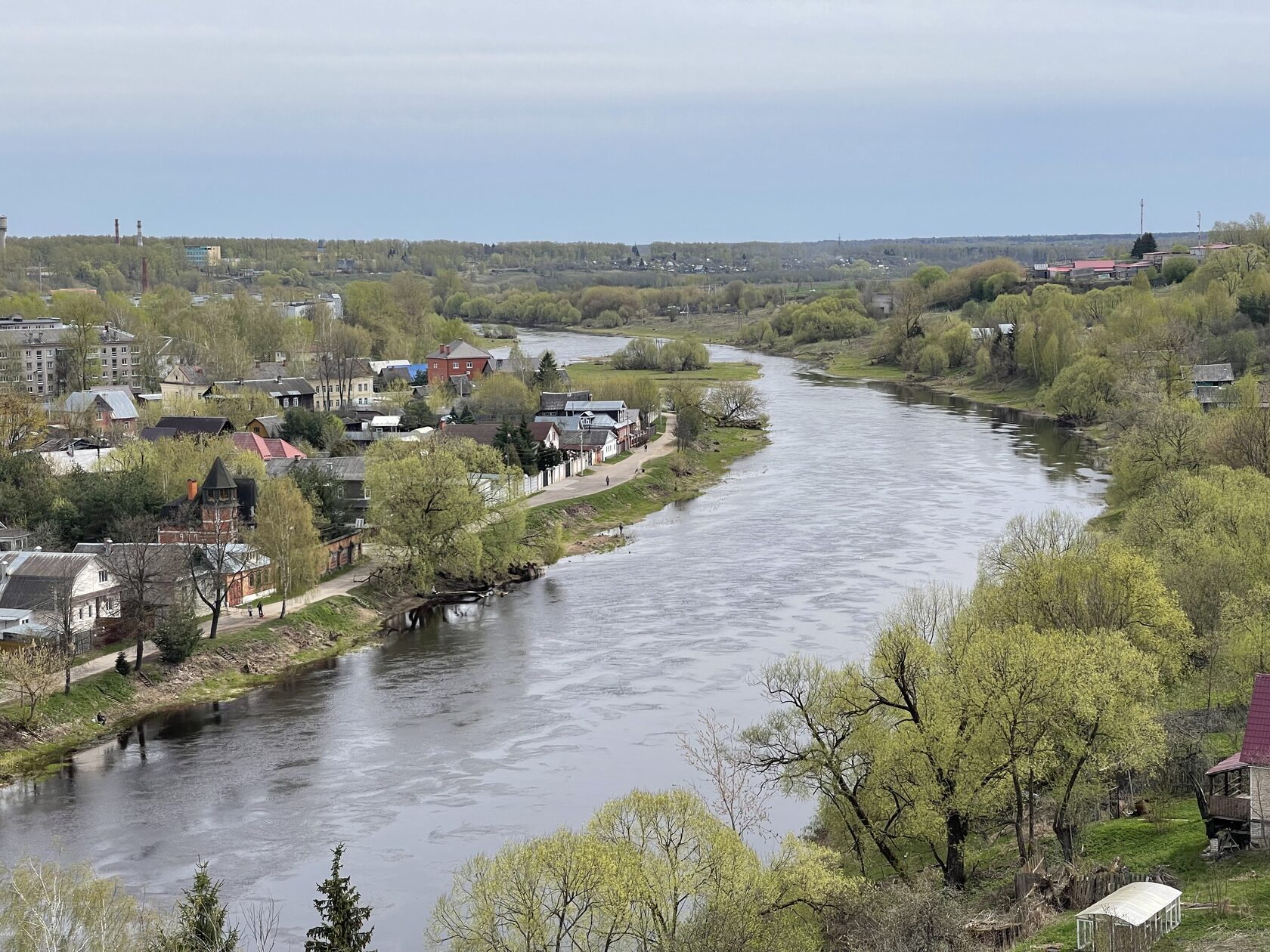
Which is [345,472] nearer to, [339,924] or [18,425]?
[18,425]

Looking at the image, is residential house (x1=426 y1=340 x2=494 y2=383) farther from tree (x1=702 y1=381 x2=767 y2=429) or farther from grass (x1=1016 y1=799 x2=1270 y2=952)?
grass (x1=1016 y1=799 x2=1270 y2=952)

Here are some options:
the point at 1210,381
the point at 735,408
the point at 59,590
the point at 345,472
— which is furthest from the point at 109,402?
the point at 1210,381

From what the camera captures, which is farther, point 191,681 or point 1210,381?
point 1210,381

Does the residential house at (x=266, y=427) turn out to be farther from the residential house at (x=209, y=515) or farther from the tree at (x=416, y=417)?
the residential house at (x=209, y=515)

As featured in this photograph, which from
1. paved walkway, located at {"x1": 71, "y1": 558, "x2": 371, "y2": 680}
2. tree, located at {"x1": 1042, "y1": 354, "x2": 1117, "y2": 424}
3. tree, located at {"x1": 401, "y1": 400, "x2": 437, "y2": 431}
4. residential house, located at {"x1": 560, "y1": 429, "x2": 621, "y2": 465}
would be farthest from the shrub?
paved walkway, located at {"x1": 71, "y1": 558, "x2": 371, "y2": 680}

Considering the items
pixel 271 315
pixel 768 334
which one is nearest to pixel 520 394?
pixel 271 315
